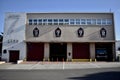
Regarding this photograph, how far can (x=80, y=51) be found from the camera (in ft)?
115

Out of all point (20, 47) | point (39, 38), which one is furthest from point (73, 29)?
point (20, 47)

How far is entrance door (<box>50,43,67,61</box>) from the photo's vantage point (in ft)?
116

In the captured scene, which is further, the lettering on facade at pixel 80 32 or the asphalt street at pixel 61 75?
the lettering on facade at pixel 80 32

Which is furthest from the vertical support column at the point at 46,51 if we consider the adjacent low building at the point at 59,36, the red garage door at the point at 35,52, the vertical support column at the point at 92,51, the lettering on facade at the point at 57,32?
the vertical support column at the point at 92,51

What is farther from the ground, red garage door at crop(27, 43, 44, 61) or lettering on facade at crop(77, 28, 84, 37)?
lettering on facade at crop(77, 28, 84, 37)

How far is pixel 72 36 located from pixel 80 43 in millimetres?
2034

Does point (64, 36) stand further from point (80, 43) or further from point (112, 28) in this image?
point (112, 28)

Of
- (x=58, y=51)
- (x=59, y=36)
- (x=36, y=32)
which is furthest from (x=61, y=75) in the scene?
(x=36, y=32)

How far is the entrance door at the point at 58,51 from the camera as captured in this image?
3522 cm

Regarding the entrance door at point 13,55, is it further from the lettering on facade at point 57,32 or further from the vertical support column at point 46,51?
the lettering on facade at point 57,32

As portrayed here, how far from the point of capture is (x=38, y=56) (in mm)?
34875

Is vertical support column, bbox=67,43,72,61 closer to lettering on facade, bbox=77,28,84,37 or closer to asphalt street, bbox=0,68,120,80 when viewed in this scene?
lettering on facade, bbox=77,28,84,37

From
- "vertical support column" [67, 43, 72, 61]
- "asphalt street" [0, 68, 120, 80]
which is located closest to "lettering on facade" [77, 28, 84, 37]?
"vertical support column" [67, 43, 72, 61]

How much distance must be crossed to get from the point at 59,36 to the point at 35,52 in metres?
5.42
